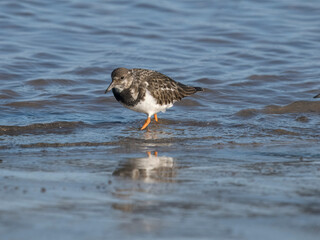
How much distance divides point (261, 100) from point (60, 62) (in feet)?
12.8

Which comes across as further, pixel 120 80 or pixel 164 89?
pixel 164 89

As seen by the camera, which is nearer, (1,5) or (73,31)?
(73,31)

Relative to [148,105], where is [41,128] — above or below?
below

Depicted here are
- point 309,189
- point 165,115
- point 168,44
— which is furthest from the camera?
point 168,44

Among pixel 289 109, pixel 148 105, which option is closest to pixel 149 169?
pixel 148 105

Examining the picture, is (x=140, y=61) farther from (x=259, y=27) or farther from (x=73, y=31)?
(x=259, y=27)

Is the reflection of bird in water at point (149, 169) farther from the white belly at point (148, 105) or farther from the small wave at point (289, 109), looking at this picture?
the small wave at point (289, 109)

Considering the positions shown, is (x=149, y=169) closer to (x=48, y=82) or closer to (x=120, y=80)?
(x=120, y=80)

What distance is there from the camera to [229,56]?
40.6 feet

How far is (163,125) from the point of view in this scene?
8.33 meters

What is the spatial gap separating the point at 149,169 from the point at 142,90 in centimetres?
242

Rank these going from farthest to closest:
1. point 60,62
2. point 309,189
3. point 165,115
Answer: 1. point 60,62
2. point 165,115
3. point 309,189

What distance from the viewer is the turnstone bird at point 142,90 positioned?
7848 millimetres

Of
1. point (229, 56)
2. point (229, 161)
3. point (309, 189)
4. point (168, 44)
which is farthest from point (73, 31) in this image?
point (309, 189)
